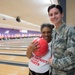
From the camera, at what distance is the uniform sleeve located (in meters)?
1.01

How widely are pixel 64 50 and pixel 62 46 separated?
32 mm

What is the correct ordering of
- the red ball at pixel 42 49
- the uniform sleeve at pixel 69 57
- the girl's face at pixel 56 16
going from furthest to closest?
the red ball at pixel 42 49
the girl's face at pixel 56 16
the uniform sleeve at pixel 69 57

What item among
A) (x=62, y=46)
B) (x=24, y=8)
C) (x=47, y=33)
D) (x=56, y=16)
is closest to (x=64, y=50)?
(x=62, y=46)

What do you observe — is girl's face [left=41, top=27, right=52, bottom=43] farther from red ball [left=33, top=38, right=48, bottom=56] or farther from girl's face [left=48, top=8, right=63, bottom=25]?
girl's face [left=48, top=8, right=63, bottom=25]

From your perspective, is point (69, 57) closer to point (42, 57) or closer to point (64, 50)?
point (64, 50)

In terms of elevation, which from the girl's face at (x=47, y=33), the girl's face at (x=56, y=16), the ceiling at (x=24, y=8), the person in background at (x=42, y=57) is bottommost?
the person in background at (x=42, y=57)

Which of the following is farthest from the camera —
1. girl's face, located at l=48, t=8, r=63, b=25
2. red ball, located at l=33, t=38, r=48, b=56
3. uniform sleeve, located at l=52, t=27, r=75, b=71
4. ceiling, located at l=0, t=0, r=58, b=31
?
ceiling, located at l=0, t=0, r=58, b=31

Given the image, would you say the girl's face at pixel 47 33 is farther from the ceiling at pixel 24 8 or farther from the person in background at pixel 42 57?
the ceiling at pixel 24 8

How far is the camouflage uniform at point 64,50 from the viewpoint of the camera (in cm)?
102

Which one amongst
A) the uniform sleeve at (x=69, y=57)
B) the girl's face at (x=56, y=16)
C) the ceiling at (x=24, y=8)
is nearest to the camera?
the uniform sleeve at (x=69, y=57)

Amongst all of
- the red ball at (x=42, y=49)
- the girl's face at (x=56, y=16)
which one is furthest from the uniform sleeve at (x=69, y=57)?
the red ball at (x=42, y=49)

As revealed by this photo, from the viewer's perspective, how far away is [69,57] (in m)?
1.01

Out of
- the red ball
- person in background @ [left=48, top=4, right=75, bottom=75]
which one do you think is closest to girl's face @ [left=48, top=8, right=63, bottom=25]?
person in background @ [left=48, top=4, right=75, bottom=75]

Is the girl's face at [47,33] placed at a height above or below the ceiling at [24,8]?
below
